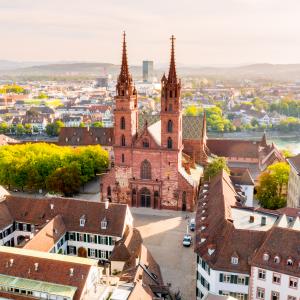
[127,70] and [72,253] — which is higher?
[127,70]

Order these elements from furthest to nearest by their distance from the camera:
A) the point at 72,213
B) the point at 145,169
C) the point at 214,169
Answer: the point at 214,169, the point at 145,169, the point at 72,213

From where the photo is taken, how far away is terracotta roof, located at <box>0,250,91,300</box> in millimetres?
41487

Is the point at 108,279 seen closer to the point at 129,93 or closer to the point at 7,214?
the point at 7,214

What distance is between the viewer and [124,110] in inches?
3061

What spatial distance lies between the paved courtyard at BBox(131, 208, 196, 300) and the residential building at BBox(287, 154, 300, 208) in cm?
1755

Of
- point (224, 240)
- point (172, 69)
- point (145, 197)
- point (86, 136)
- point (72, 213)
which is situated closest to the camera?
point (224, 240)

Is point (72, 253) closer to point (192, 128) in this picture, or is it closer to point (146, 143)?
point (146, 143)

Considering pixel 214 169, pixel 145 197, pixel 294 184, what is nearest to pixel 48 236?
pixel 145 197

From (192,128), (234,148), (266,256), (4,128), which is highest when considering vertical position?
(192,128)

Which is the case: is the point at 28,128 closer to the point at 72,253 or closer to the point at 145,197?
the point at 145,197

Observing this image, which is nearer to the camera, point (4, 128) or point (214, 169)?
point (214, 169)

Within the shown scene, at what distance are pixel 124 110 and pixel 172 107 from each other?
8763 mm

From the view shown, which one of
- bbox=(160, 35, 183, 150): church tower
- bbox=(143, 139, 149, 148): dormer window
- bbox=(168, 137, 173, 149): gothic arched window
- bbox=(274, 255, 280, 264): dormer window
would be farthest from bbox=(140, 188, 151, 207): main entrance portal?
A: bbox=(274, 255, 280, 264): dormer window

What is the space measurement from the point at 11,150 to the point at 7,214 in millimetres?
38387
